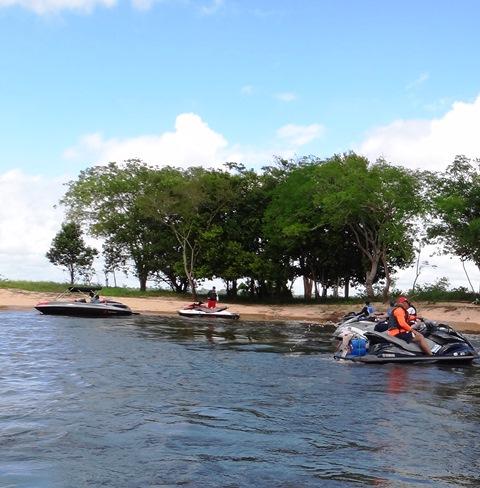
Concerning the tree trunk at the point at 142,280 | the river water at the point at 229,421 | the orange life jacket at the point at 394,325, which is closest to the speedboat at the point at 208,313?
the river water at the point at 229,421

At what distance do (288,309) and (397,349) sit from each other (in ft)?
103

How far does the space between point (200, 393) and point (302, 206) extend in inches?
1553

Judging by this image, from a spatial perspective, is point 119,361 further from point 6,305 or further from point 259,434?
point 6,305

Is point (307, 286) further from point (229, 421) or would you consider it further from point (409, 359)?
point (229, 421)

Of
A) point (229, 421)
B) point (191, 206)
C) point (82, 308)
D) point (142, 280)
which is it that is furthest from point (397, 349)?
point (142, 280)

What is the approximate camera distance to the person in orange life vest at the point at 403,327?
18.2m

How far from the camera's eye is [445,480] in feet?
25.8

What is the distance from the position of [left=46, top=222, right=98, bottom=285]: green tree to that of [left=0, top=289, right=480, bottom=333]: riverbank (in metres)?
9.50

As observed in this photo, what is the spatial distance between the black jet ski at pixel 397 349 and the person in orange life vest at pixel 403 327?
141 mm

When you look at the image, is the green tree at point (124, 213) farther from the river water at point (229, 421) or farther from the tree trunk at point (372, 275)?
the river water at point (229, 421)

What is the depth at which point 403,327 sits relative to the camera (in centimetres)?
1833

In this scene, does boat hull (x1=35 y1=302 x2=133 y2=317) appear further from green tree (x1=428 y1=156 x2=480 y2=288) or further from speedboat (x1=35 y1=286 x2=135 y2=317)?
green tree (x1=428 y1=156 x2=480 y2=288)

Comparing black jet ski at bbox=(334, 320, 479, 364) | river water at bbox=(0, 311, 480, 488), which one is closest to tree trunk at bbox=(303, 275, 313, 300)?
river water at bbox=(0, 311, 480, 488)

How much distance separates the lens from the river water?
800cm
